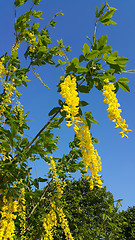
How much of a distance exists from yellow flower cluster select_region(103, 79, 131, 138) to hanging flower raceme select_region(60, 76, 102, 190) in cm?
29

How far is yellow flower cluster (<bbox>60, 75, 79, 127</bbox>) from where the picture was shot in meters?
1.86

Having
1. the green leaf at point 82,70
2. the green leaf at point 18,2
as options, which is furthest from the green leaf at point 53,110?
the green leaf at point 18,2

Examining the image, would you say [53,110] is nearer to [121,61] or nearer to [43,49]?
[121,61]

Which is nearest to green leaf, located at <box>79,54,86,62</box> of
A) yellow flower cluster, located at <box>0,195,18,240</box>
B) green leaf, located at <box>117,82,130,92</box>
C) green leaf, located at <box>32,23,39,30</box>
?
green leaf, located at <box>117,82,130,92</box>

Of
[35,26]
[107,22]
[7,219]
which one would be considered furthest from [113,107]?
[35,26]

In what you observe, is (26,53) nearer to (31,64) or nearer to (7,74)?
(31,64)

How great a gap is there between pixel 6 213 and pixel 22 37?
2.75m

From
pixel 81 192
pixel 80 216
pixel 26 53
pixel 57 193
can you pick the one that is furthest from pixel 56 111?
pixel 81 192

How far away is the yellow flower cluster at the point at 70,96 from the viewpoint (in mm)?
1863

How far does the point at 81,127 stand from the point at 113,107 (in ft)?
1.20

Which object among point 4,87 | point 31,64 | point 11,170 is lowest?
point 11,170

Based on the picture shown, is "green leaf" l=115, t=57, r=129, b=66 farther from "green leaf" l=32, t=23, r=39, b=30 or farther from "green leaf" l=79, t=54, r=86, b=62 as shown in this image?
"green leaf" l=32, t=23, r=39, b=30

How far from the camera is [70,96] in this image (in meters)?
→ 1.93

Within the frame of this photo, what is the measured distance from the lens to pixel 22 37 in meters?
3.74
